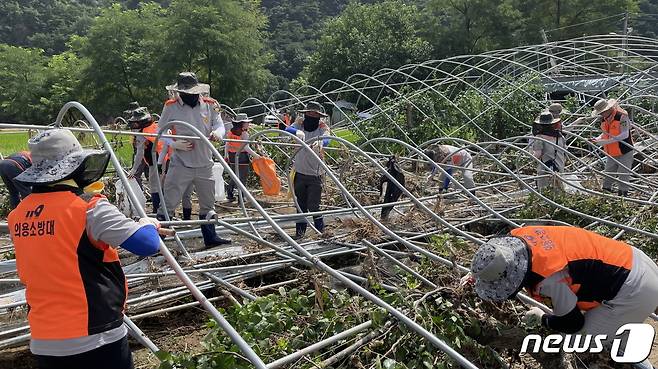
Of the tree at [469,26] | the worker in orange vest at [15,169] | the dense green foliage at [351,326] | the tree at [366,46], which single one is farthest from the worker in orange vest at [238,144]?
the tree at [469,26]

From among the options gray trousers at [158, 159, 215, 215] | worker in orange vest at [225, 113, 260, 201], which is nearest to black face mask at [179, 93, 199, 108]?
gray trousers at [158, 159, 215, 215]

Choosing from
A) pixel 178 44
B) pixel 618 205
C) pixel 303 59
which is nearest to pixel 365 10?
pixel 178 44

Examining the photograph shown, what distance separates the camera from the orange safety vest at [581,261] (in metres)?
2.58

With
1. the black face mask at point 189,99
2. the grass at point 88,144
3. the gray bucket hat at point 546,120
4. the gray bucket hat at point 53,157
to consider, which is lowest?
the grass at point 88,144

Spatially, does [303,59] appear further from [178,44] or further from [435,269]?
[435,269]

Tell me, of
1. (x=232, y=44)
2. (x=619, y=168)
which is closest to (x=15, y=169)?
(x=619, y=168)

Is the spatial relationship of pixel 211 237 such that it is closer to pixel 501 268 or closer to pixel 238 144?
pixel 238 144

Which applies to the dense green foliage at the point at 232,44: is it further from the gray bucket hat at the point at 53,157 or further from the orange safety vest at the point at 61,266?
the orange safety vest at the point at 61,266

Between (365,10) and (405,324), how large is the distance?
114 feet

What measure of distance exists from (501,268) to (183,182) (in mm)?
3272

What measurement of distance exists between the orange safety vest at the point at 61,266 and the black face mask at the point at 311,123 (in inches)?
150

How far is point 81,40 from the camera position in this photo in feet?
103

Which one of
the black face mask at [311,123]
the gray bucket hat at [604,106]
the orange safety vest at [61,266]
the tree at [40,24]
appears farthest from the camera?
the tree at [40,24]

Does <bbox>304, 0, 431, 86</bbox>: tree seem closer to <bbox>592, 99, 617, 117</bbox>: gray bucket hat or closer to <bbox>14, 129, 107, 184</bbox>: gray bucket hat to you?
<bbox>592, 99, 617, 117</bbox>: gray bucket hat
